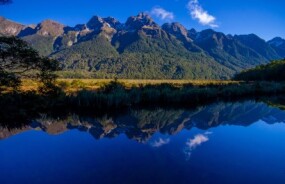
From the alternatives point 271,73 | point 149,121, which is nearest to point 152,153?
point 149,121

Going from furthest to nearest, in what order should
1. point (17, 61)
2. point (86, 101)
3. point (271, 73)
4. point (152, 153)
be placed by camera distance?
point (271, 73)
point (86, 101)
point (17, 61)
point (152, 153)

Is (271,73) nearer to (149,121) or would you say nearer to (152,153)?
(149,121)

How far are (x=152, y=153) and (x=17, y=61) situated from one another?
51.5 feet

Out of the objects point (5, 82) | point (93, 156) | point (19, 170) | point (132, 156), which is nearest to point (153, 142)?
point (132, 156)

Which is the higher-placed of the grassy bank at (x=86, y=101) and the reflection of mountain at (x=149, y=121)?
the grassy bank at (x=86, y=101)

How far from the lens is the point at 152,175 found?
39.0 ft

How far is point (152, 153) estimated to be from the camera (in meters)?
15.1

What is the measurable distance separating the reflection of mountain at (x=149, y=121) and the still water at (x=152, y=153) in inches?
2.6

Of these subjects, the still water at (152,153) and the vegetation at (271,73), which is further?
the vegetation at (271,73)

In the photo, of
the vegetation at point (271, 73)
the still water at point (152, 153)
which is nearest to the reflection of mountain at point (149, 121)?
the still water at point (152, 153)

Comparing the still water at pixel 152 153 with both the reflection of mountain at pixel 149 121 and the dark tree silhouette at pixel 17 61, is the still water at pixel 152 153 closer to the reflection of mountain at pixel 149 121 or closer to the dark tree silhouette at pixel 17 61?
the reflection of mountain at pixel 149 121

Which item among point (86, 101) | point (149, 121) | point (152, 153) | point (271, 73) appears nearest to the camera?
point (152, 153)

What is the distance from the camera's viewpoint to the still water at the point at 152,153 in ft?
38.6

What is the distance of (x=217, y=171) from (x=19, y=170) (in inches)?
316
